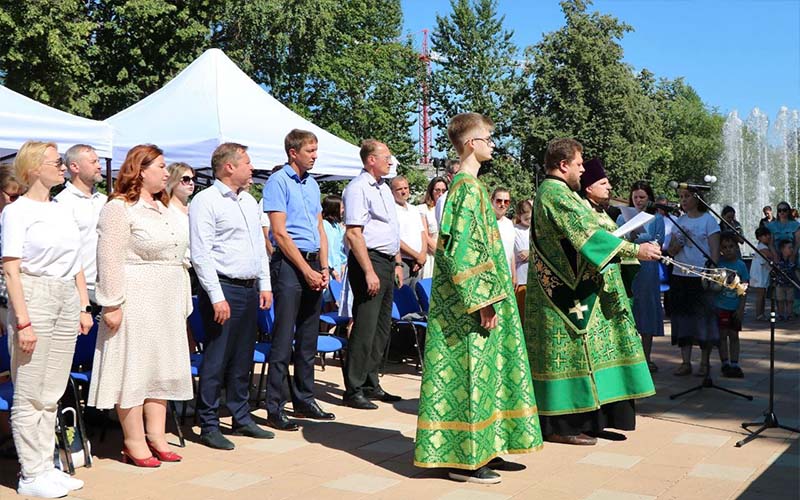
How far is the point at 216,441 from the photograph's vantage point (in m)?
5.69

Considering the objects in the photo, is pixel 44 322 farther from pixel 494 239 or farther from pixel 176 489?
pixel 494 239

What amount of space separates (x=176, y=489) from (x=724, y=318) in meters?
5.60

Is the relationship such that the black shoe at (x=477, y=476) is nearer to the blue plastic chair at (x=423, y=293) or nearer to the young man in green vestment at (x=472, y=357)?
the young man in green vestment at (x=472, y=357)

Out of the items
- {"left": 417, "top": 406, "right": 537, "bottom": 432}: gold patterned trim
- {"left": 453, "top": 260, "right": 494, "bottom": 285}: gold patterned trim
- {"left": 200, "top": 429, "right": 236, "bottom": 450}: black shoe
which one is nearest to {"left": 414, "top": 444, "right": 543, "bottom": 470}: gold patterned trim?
{"left": 417, "top": 406, "right": 537, "bottom": 432}: gold patterned trim

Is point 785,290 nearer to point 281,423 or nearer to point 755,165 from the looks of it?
point 281,423

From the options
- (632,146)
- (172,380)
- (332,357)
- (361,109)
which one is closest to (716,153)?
(632,146)

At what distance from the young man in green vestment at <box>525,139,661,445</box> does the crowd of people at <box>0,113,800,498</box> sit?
13mm

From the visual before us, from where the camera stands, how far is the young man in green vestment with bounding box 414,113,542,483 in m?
4.85

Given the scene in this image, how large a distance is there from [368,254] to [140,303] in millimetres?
2234

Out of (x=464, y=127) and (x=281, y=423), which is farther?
(x=281, y=423)

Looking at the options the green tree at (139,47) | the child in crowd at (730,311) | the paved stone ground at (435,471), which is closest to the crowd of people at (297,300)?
the paved stone ground at (435,471)

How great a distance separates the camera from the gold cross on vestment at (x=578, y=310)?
5871 mm

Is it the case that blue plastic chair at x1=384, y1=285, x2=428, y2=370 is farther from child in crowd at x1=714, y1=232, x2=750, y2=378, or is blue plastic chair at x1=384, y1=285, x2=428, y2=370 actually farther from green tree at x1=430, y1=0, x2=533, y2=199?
green tree at x1=430, y1=0, x2=533, y2=199

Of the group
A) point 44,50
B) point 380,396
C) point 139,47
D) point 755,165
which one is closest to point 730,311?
point 380,396
